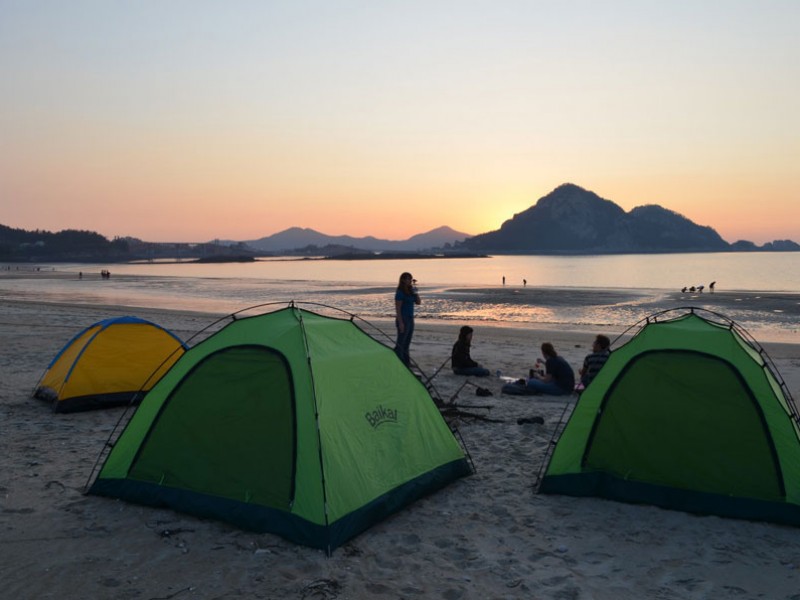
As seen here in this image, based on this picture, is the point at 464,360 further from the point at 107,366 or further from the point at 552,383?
the point at 107,366

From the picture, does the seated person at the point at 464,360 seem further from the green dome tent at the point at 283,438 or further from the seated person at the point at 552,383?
the green dome tent at the point at 283,438

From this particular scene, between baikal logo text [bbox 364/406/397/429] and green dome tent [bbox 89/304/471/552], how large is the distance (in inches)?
0.6

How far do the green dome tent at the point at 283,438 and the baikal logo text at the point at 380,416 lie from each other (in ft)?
0.05

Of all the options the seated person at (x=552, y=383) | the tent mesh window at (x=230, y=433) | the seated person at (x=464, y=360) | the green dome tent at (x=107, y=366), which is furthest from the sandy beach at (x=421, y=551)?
the seated person at (x=464, y=360)

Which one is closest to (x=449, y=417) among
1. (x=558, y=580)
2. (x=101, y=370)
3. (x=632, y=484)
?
(x=632, y=484)

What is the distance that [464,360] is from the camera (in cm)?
1409

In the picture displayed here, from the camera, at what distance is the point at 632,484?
22.4 ft

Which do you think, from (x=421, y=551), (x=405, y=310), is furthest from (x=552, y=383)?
(x=421, y=551)

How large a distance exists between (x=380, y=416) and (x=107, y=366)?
617cm

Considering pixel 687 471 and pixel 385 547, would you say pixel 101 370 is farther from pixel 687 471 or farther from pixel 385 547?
pixel 687 471

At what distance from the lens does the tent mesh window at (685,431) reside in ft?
21.1

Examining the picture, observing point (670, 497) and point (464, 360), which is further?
point (464, 360)

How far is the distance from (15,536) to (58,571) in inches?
38.5

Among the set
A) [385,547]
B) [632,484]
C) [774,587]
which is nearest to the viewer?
[774,587]
